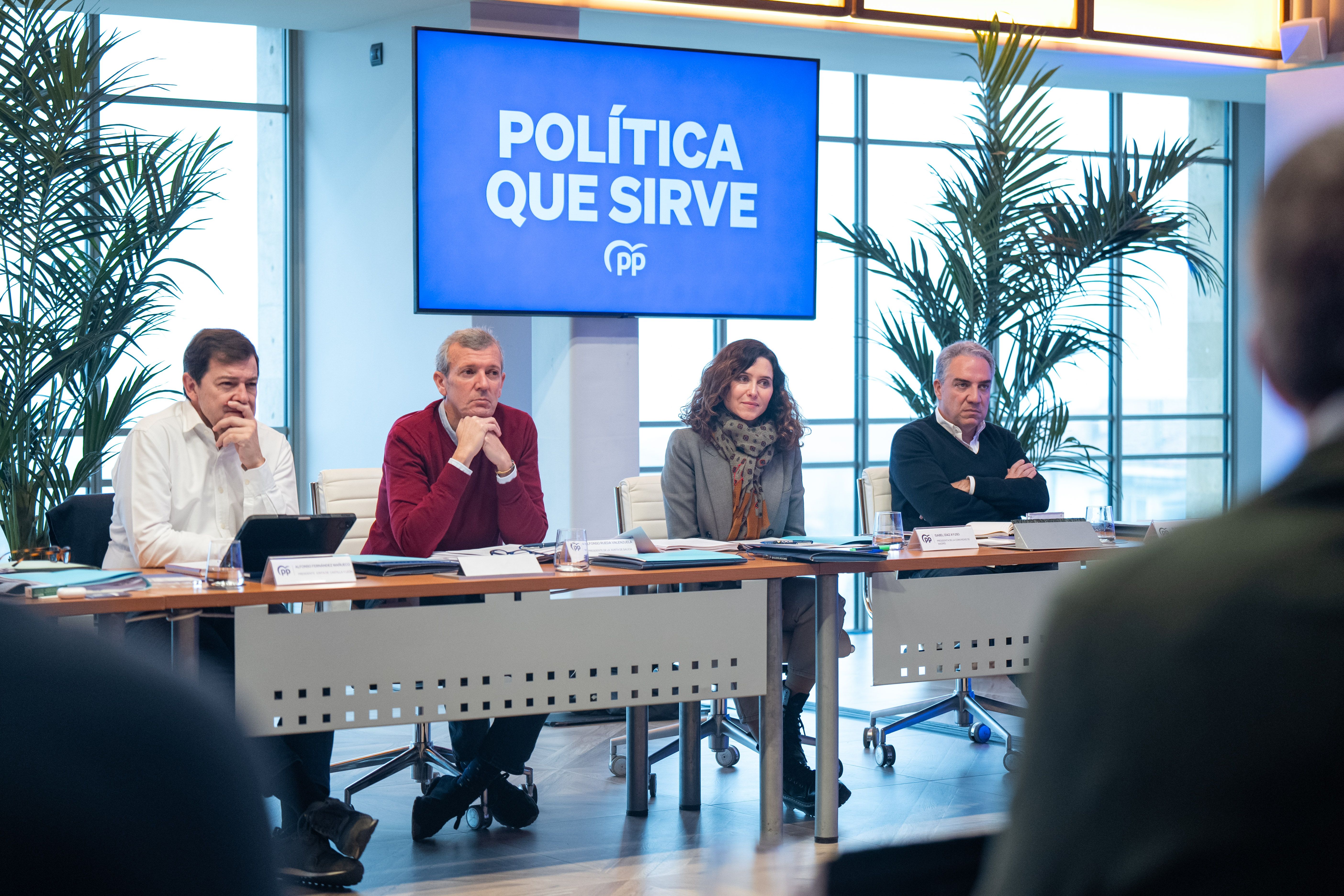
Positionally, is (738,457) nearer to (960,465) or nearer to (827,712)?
(960,465)

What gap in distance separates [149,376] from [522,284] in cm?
133

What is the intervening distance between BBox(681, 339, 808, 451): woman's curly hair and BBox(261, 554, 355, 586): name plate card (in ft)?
4.65

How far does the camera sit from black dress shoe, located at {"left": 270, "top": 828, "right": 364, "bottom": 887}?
2691 mm

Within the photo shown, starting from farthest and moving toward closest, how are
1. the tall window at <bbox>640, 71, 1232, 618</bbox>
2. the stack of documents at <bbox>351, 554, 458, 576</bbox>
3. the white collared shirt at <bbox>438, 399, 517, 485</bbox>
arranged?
1. the tall window at <bbox>640, 71, 1232, 618</bbox>
2. the white collared shirt at <bbox>438, 399, 517, 485</bbox>
3. the stack of documents at <bbox>351, 554, 458, 576</bbox>

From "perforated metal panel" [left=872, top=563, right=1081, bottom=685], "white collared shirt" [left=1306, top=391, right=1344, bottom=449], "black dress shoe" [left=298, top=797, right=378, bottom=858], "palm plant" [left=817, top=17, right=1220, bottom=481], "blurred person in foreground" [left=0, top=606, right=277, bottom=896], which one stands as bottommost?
"black dress shoe" [left=298, top=797, right=378, bottom=858]

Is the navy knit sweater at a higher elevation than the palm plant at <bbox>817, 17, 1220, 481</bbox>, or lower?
lower

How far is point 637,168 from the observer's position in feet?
15.2

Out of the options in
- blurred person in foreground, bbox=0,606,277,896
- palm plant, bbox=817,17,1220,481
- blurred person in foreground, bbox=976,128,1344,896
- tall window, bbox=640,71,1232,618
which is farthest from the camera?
tall window, bbox=640,71,1232,618

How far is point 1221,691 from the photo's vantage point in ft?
1.66

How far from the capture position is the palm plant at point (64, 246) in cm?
367

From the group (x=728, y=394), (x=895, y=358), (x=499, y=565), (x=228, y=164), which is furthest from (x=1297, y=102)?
(x=228, y=164)

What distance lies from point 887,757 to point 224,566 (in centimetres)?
214

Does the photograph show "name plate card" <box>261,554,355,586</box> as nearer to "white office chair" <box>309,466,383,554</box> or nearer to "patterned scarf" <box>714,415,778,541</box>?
"white office chair" <box>309,466,383,554</box>

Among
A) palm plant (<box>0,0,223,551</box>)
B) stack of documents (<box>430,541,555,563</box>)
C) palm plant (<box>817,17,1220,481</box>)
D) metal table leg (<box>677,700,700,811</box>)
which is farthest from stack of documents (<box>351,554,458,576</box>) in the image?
palm plant (<box>817,17,1220,481</box>)
